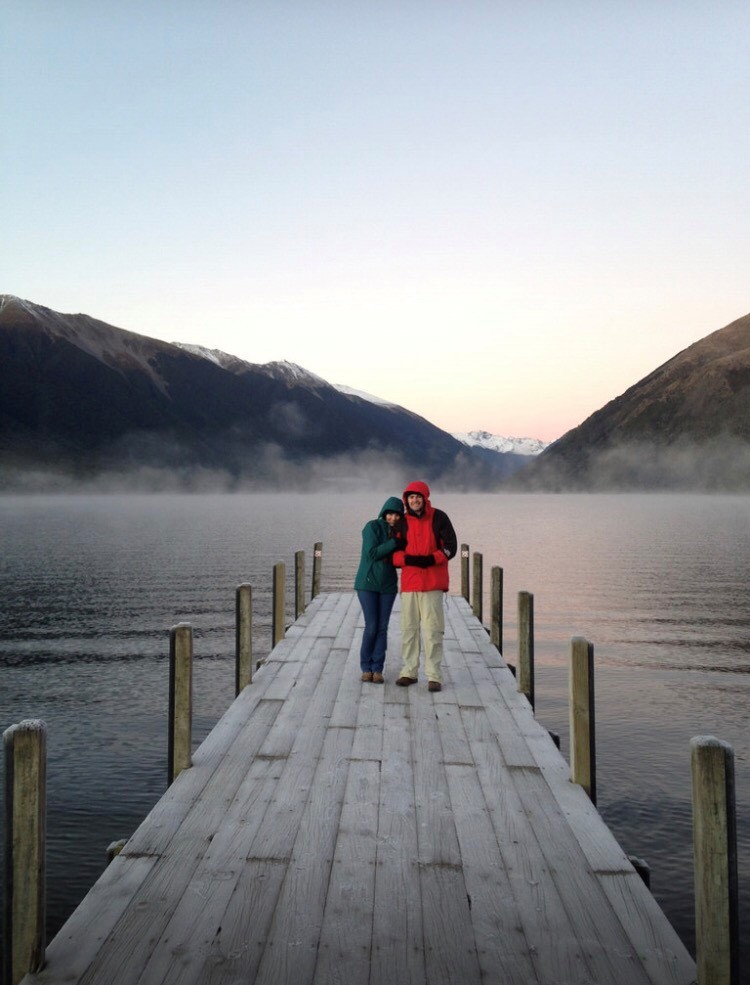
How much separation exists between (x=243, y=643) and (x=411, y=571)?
264 cm

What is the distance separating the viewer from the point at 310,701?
902 centimetres

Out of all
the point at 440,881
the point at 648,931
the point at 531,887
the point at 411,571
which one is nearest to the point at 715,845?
the point at 648,931

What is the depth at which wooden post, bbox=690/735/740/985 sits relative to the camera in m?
3.79

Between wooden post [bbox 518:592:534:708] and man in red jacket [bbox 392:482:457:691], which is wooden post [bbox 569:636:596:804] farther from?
wooden post [bbox 518:592:534:708]

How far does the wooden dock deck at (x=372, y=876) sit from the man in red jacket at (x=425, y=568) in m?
1.47

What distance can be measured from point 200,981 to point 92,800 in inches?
258

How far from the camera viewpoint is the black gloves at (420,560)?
30.0 feet

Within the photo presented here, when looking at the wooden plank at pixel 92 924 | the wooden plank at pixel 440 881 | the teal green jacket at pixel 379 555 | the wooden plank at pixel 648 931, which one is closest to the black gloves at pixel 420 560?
the teal green jacket at pixel 379 555

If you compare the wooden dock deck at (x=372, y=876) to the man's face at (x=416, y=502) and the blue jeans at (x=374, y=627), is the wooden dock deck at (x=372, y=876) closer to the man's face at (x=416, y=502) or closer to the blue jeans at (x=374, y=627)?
the blue jeans at (x=374, y=627)

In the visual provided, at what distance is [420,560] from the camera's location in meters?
9.17

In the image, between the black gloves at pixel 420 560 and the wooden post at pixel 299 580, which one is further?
the wooden post at pixel 299 580

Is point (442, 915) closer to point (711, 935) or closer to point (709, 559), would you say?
point (711, 935)

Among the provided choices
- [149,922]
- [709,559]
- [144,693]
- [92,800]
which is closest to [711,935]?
[149,922]

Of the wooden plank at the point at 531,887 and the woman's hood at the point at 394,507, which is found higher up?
the woman's hood at the point at 394,507
